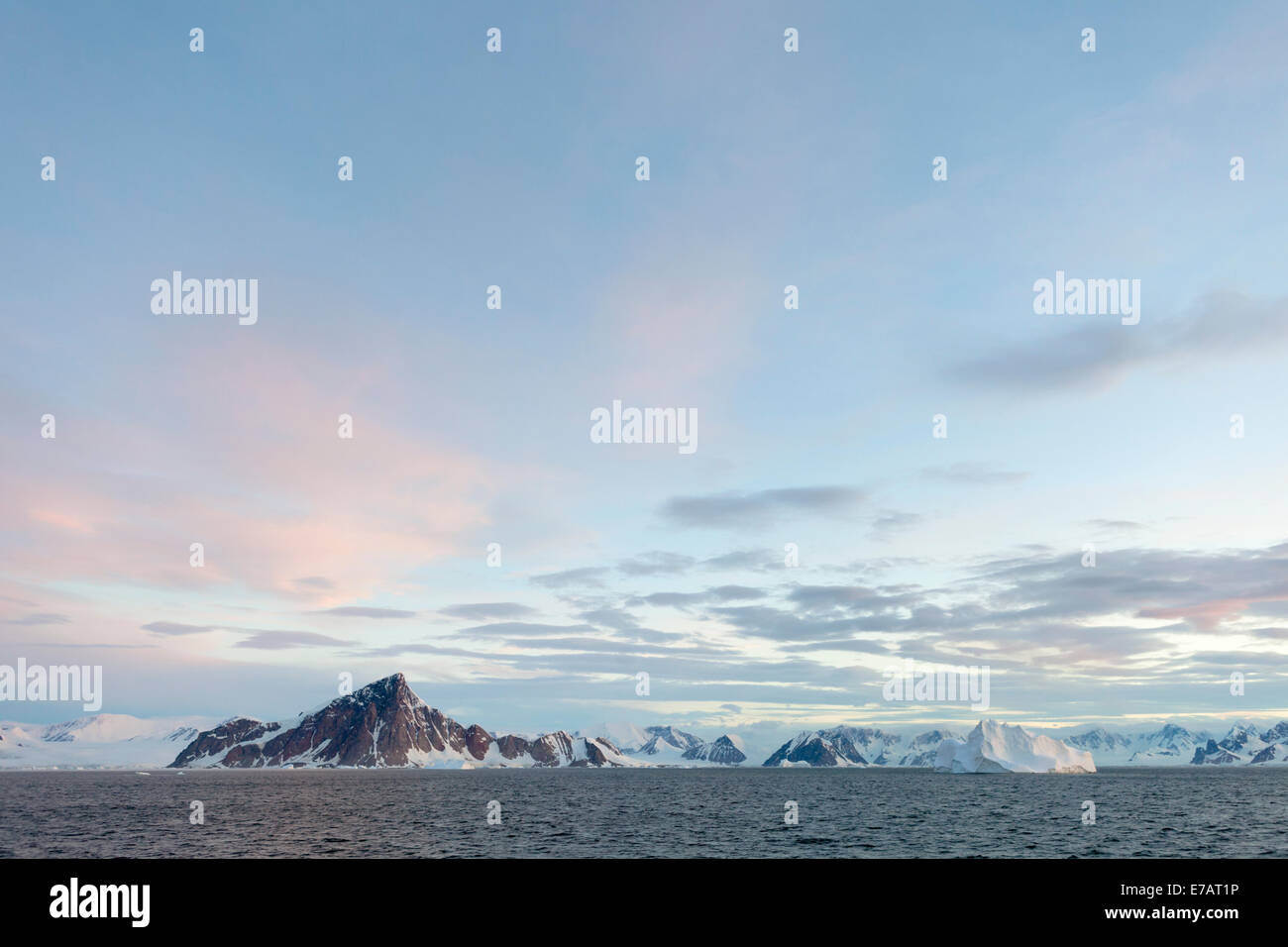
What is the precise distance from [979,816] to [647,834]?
48635 millimetres

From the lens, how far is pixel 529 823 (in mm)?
93500
